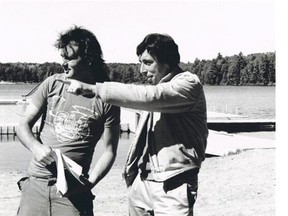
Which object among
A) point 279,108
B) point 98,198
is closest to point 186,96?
point 279,108

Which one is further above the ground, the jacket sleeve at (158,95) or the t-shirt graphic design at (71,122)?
the jacket sleeve at (158,95)

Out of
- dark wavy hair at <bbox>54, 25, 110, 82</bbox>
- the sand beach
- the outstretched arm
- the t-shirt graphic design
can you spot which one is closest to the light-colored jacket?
the outstretched arm

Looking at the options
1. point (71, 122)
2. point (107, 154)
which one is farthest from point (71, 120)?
point (107, 154)

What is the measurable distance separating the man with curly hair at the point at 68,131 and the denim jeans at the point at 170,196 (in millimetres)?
289

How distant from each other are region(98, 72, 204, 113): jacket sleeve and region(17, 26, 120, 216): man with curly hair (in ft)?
1.33

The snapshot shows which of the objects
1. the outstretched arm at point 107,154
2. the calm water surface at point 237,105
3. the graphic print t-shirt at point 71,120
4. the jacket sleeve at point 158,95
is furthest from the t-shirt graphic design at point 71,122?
the calm water surface at point 237,105

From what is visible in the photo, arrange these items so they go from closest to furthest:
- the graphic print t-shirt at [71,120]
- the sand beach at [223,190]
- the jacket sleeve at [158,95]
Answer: the jacket sleeve at [158,95], the graphic print t-shirt at [71,120], the sand beach at [223,190]

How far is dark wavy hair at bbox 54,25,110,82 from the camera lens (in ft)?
9.47

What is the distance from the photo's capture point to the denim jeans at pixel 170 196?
264 cm

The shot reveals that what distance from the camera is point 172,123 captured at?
2.66 metres

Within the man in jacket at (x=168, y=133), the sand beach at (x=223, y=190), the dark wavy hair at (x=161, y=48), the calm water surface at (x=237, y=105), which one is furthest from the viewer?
the calm water surface at (x=237, y=105)

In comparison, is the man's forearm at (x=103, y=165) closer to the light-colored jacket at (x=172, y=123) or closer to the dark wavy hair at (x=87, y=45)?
the light-colored jacket at (x=172, y=123)

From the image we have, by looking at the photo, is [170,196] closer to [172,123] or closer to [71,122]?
[172,123]

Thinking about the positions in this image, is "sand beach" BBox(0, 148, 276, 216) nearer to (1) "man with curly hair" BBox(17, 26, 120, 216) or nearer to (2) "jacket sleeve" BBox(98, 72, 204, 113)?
(1) "man with curly hair" BBox(17, 26, 120, 216)
